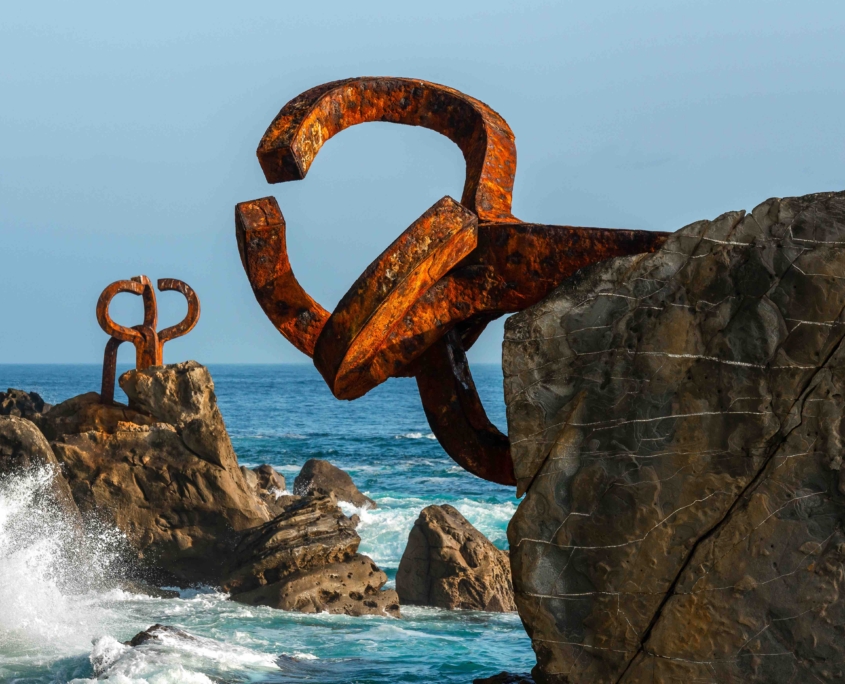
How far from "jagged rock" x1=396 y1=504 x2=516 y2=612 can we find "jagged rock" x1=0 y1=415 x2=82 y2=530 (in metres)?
3.95

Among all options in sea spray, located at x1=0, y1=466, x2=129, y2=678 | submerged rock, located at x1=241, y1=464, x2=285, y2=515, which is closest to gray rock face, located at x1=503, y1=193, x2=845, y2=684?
sea spray, located at x1=0, y1=466, x2=129, y2=678

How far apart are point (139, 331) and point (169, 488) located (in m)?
2.79

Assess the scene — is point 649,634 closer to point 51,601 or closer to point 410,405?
point 51,601

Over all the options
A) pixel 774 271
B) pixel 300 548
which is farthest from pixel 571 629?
pixel 300 548

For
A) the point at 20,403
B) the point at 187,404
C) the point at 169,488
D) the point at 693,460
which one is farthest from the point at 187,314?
the point at 693,460

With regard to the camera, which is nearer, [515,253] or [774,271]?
[774,271]

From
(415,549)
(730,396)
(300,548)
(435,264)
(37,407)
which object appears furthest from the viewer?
(37,407)

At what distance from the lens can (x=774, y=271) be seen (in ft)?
7.11

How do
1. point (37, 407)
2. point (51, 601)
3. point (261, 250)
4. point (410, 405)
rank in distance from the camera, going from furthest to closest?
point (410, 405), point (37, 407), point (51, 601), point (261, 250)

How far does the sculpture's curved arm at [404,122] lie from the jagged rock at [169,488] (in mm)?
8324

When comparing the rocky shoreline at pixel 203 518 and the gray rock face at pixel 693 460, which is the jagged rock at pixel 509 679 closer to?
the gray rock face at pixel 693 460

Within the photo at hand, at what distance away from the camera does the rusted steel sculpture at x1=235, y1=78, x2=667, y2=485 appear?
2.46m

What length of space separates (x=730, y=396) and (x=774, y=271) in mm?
322

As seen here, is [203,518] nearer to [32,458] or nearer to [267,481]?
[32,458]
